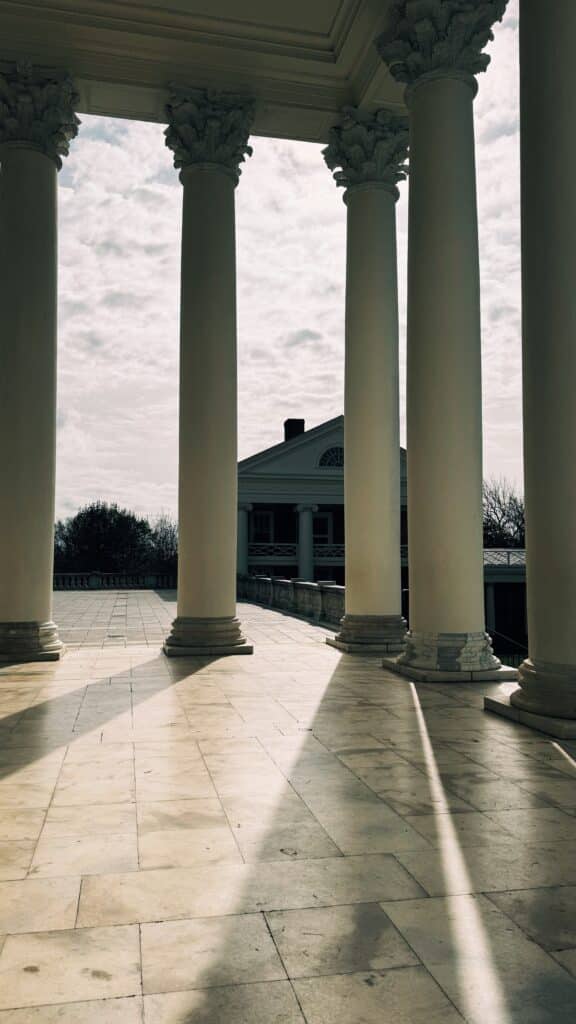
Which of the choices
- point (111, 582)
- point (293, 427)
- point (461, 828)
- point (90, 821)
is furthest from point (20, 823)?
point (293, 427)

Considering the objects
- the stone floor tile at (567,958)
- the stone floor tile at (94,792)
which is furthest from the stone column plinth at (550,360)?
the stone floor tile at (567,958)

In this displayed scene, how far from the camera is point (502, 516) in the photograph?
18225 centimetres

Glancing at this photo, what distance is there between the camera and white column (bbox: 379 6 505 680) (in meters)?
23.7

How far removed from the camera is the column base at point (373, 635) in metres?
30.7

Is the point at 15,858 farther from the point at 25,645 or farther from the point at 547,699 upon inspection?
the point at 25,645

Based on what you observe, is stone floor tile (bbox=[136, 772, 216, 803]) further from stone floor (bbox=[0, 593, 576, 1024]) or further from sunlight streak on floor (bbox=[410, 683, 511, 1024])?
A: sunlight streak on floor (bbox=[410, 683, 511, 1024])

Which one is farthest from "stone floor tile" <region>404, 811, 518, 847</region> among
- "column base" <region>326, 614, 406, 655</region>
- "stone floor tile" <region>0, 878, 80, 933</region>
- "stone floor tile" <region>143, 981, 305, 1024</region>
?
"column base" <region>326, 614, 406, 655</region>

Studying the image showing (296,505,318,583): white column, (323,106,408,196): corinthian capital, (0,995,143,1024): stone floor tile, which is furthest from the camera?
(296,505,318,583): white column

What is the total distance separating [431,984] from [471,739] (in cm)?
967

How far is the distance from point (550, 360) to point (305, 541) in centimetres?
8904

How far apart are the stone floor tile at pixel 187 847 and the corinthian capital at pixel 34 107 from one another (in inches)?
1067

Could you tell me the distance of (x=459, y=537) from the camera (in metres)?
23.8

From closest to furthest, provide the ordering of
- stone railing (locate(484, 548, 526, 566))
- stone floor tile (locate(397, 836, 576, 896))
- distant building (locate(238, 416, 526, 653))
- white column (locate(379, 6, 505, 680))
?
stone floor tile (locate(397, 836, 576, 896)) < white column (locate(379, 6, 505, 680)) < stone railing (locate(484, 548, 526, 566)) < distant building (locate(238, 416, 526, 653))

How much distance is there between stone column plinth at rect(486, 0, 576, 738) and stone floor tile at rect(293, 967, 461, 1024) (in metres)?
10.3
